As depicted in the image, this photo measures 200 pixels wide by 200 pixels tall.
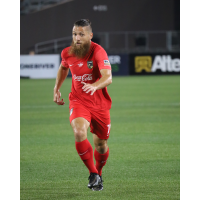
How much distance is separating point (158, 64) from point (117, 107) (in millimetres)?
12387

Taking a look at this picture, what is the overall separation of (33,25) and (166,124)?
20.1 metres

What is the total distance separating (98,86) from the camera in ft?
13.8

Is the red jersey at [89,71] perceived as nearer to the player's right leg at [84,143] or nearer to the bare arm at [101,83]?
the bare arm at [101,83]

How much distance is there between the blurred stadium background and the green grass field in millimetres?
11

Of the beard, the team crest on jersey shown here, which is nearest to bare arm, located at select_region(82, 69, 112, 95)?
the team crest on jersey

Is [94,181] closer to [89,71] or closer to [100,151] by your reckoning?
[100,151]

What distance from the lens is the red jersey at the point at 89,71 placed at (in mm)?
4578

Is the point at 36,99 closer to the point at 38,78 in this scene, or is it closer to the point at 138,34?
the point at 38,78

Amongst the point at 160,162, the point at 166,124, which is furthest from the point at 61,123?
the point at 160,162

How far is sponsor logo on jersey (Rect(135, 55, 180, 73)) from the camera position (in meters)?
24.3

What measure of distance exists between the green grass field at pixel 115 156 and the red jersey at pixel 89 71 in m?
1.03

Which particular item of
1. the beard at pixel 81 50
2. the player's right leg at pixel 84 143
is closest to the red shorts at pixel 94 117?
the player's right leg at pixel 84 143

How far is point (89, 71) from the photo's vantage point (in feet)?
15.3

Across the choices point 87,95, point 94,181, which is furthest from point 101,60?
point 94,181
